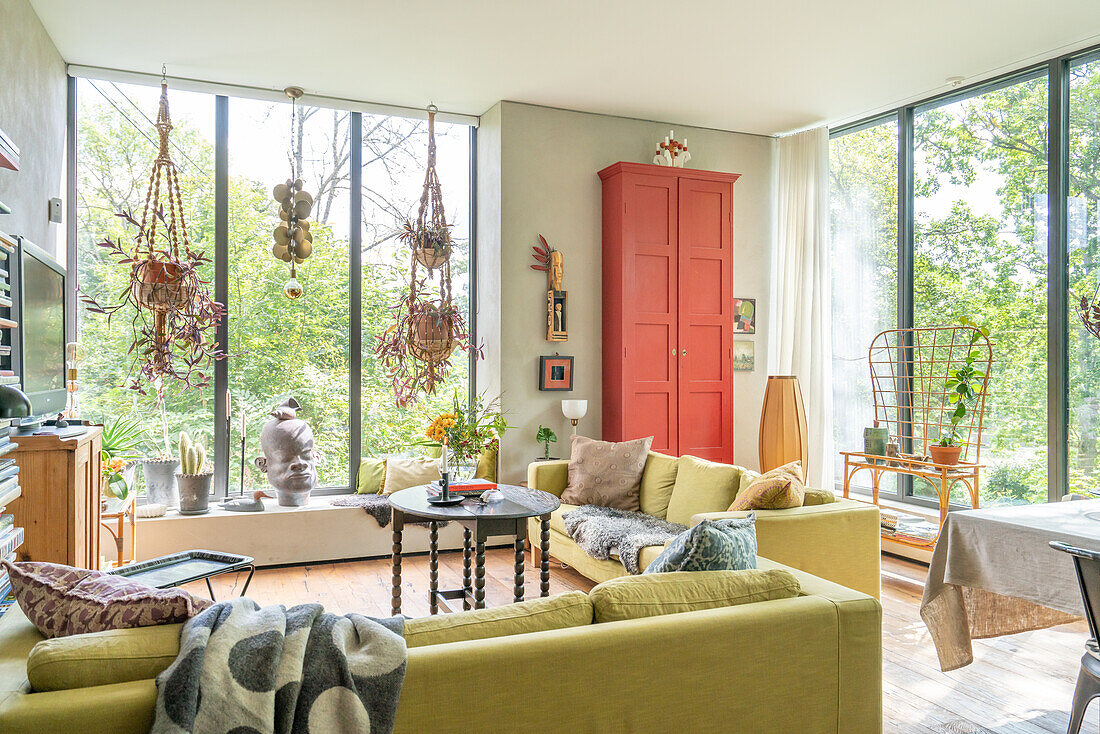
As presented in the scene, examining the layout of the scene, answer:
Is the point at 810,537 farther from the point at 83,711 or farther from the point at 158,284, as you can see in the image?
the point at 158,284

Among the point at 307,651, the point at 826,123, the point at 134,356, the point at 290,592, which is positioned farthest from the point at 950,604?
the point at 134,356

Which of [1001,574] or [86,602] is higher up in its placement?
[86,602]

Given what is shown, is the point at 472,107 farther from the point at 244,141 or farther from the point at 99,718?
the point at 99,718

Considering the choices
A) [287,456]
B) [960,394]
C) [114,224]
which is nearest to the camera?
[960,394]

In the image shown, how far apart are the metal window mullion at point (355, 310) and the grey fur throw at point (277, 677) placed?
12.6 ft

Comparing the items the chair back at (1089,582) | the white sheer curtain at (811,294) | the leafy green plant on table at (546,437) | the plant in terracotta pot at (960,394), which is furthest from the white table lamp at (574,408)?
the chair back at (1089,582)

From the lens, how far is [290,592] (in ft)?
13.8

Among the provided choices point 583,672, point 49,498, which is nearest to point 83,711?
point 583,672

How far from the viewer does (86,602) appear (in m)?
1.54

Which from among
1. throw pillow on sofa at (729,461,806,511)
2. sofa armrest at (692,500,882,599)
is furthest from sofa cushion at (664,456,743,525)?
sofa armrest at (692,500,882,599)

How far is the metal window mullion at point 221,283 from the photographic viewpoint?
16.4ft

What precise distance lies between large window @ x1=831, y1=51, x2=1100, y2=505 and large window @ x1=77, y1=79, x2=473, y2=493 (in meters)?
3.01

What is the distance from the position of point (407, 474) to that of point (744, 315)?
2.81 meters

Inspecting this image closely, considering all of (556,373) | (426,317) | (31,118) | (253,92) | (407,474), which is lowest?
(407,474)
